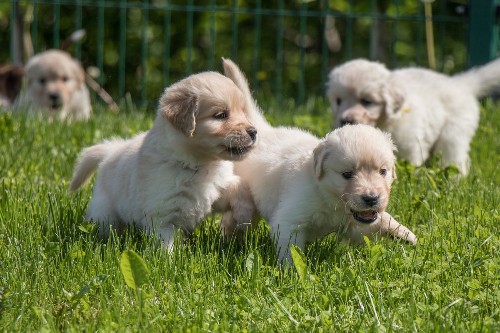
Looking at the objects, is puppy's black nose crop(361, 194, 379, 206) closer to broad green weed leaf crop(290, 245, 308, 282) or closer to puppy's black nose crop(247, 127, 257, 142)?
broad green weed leaf crop(290, 245, 308, 282)

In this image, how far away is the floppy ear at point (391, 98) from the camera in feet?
18.4

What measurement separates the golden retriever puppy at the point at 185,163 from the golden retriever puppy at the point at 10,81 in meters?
5.60

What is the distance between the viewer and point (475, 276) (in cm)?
314

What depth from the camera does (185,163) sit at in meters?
3.77

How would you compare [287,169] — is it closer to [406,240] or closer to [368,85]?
[406,240]

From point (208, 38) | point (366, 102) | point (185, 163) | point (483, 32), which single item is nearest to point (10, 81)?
point (208, 38)

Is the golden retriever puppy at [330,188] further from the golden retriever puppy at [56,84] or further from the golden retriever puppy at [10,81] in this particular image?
the golden retriever puppy at [10,81]

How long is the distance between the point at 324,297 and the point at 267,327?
302mm

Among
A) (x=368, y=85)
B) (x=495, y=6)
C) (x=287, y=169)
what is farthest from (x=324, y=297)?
(x=495, y=6)

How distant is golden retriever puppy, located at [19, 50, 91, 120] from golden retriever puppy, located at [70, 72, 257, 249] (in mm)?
4598

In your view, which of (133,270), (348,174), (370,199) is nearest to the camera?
(133,270)

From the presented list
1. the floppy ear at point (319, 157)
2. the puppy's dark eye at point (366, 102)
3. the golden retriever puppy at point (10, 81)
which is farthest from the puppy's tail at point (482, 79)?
the golden retriever puppy at point (10, 81)

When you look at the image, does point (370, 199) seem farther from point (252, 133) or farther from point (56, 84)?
point (56, 84)

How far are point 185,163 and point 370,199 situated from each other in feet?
3.00
